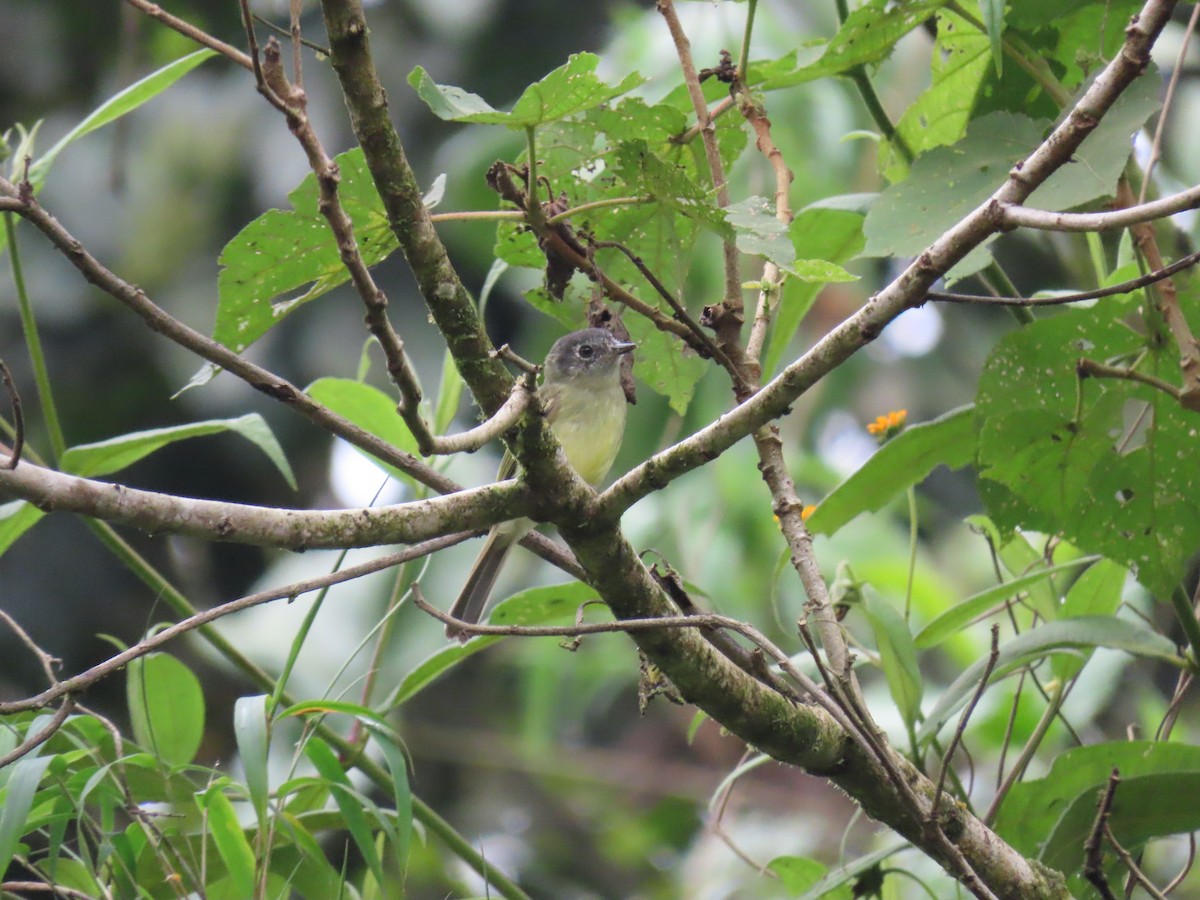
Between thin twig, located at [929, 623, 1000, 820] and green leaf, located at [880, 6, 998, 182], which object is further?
green leaf, located at [880, 6, 998, 182]

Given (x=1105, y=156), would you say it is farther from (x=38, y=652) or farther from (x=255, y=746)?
(x=38, y=652)

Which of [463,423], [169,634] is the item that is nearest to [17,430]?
[169,634]

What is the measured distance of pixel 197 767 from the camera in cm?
216

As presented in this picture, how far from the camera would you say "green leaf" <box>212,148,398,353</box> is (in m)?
2.02

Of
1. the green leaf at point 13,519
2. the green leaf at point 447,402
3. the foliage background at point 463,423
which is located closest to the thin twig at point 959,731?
the green leaf at point 447,402

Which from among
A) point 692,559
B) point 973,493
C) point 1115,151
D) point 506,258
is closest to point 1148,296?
point 1115,151

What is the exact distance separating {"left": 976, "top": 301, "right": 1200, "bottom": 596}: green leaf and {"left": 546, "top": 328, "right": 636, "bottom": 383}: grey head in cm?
177

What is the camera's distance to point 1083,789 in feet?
7.87

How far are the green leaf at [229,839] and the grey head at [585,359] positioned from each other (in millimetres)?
2136

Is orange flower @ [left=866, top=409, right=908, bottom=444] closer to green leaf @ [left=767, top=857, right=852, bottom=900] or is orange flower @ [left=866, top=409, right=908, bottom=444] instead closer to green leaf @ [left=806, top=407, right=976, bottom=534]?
green leaf @ [left=806, top=407, right=976, bottom=534]

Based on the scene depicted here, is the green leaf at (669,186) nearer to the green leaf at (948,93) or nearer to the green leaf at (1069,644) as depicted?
the green leaf at (948,93)

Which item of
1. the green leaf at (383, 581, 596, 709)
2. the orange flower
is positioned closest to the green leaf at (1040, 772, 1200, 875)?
the orange flower

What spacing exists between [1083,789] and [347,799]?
1.35m

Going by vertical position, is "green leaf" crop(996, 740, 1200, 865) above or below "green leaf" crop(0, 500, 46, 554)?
below
